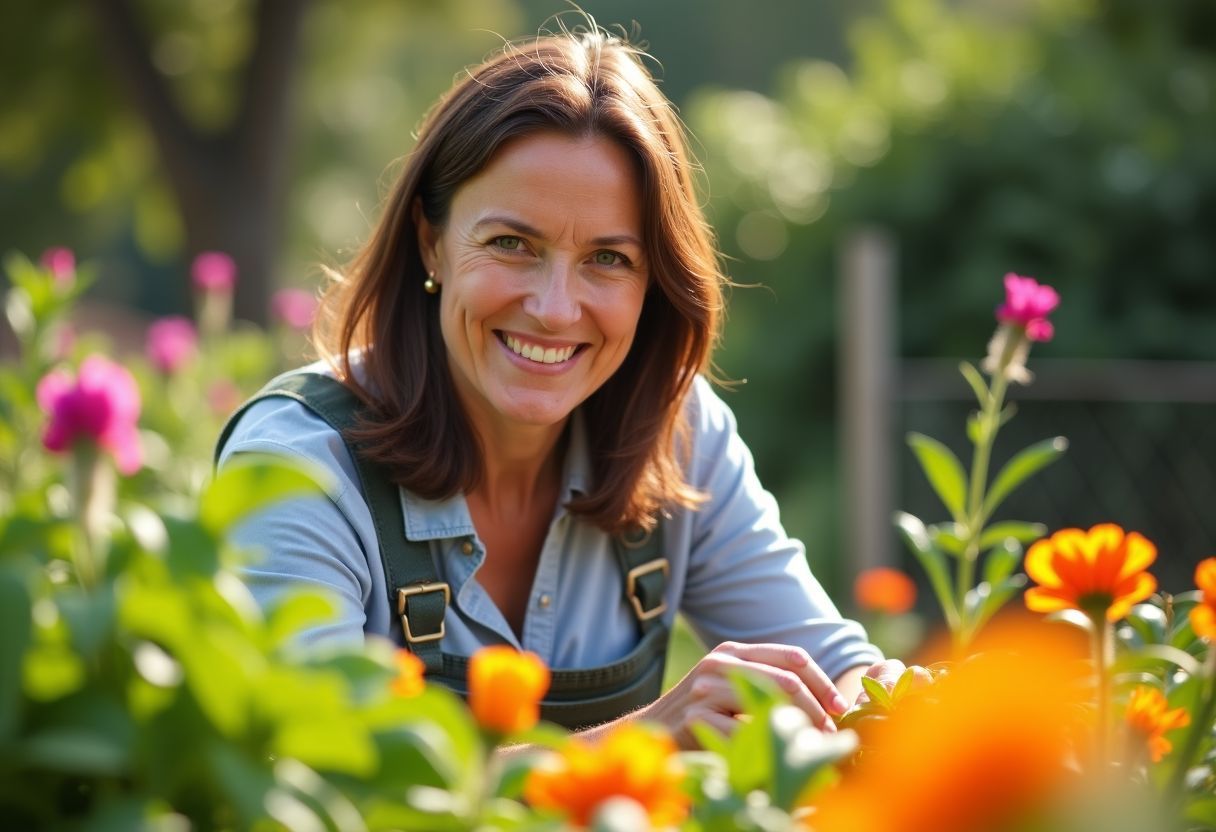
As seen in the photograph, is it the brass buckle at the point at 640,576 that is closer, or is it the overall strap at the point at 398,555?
the overall strap at the point at 398,555

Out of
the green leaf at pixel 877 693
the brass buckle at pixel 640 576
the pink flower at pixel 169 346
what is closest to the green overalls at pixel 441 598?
the brass buckle at pixel 640 576

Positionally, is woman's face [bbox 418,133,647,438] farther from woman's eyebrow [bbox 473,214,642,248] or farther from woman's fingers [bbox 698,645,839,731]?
woman's fingers [bbox 698,645,839,731]

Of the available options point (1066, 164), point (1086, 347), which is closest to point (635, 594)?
point (1086, 347)

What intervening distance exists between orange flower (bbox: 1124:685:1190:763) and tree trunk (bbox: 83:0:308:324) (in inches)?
320

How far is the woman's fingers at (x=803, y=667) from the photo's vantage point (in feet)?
5.54

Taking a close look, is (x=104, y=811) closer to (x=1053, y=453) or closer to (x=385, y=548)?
(x=385, y=548)

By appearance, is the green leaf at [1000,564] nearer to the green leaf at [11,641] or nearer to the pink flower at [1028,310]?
the pink flower at [1028,310]

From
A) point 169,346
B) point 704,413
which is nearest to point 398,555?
point 704,413

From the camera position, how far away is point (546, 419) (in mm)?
2217

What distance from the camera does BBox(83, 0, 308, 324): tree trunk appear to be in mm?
9016

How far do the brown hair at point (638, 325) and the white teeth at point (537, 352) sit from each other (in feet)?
0.53

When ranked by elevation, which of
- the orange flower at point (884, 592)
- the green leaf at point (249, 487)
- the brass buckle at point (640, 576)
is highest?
the orange flower at point (884, 592)

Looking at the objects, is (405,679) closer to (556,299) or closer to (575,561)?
(556,299)

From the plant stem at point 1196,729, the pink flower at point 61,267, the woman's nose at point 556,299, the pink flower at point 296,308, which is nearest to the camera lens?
the plant stem at point 1196,729
